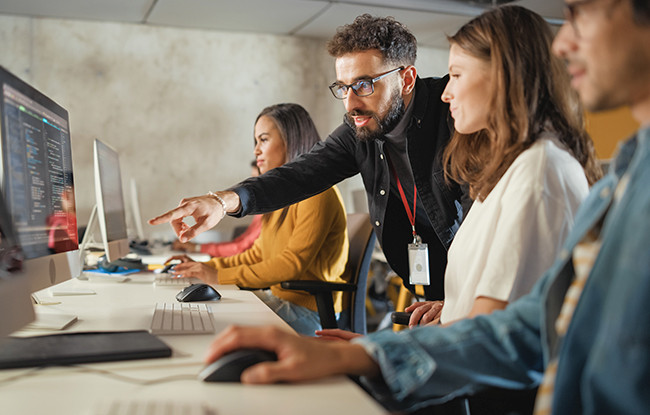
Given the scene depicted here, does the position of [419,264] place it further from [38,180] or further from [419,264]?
[38,180]

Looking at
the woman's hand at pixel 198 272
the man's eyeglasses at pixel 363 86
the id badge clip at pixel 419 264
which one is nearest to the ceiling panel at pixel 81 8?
the man's eyeglasses at pixel 363 86

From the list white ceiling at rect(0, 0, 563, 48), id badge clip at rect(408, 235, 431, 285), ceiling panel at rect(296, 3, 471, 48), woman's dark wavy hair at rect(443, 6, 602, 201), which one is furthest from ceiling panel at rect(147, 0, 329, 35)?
woman's dark wavy hair at rect(443, 6, 602, 201)

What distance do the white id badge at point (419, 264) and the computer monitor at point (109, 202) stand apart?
102 cm

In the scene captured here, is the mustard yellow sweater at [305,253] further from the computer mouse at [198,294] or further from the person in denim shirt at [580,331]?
the person in denim shirt at [580,331]

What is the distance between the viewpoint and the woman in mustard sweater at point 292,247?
85.2 inches

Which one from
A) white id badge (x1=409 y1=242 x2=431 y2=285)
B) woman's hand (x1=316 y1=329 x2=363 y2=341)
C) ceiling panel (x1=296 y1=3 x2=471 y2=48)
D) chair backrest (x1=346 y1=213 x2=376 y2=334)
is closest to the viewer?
woman's hand (x1=316 y1=329 x2=363 y2=341)

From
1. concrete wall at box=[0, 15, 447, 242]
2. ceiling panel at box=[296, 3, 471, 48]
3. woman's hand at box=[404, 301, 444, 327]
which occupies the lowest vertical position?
woman's hand at box=[404, 301, 444, 327]

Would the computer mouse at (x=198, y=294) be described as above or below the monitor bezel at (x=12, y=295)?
below

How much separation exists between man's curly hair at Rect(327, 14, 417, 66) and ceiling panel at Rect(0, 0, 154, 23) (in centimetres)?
288

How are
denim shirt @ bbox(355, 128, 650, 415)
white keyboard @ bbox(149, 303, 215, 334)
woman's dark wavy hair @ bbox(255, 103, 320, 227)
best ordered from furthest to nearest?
woman's dark wavy hair @ bbox(255, 103, 320, 227), white keyboard @ bbox(149, 303, 215, 334), denim shirt @ bbox(355, 128, 650, 415)

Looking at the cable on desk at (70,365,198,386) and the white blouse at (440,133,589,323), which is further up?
the white blouse at (440,133,589,323)

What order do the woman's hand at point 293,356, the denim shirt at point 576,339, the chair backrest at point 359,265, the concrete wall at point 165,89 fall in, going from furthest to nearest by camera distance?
the concrete wall at point 165,89 → the chair backrest at point 359,265 → the woman's hand at point 293,356 → the denim shirt at point 576,339

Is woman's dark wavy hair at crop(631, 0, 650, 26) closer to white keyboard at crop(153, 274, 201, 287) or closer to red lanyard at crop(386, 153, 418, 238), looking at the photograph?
red lanyard at crop(386, 153, 418, 238)

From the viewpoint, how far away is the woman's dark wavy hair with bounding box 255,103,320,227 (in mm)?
2717
